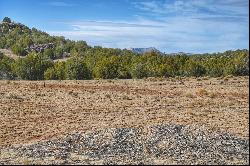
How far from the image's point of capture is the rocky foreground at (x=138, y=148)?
20734mm

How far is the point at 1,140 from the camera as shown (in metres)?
30.8

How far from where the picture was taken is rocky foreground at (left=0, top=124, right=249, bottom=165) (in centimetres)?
2073

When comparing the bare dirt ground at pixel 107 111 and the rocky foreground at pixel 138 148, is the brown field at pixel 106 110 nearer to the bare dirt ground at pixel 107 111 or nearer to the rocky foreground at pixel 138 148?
the bare dirt ground at pixel 107 111

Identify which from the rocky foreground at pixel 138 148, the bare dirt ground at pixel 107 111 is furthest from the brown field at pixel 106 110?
the rocky foreground at pixel 138 148

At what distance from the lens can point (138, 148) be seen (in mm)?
25766

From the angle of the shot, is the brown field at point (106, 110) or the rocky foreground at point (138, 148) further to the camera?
the brown field at point (106, 110)

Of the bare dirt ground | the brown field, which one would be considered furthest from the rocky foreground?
the brown field

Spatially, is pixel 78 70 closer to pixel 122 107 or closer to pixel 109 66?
pixel 109 66

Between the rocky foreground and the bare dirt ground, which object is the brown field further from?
the rocky foreground

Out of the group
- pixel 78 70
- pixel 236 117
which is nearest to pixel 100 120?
pixel 236 117

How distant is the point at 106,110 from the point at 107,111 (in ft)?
2.50

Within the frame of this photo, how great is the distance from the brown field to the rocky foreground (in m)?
2.83

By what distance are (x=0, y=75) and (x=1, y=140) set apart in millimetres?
73010

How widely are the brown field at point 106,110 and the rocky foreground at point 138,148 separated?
111 inches
